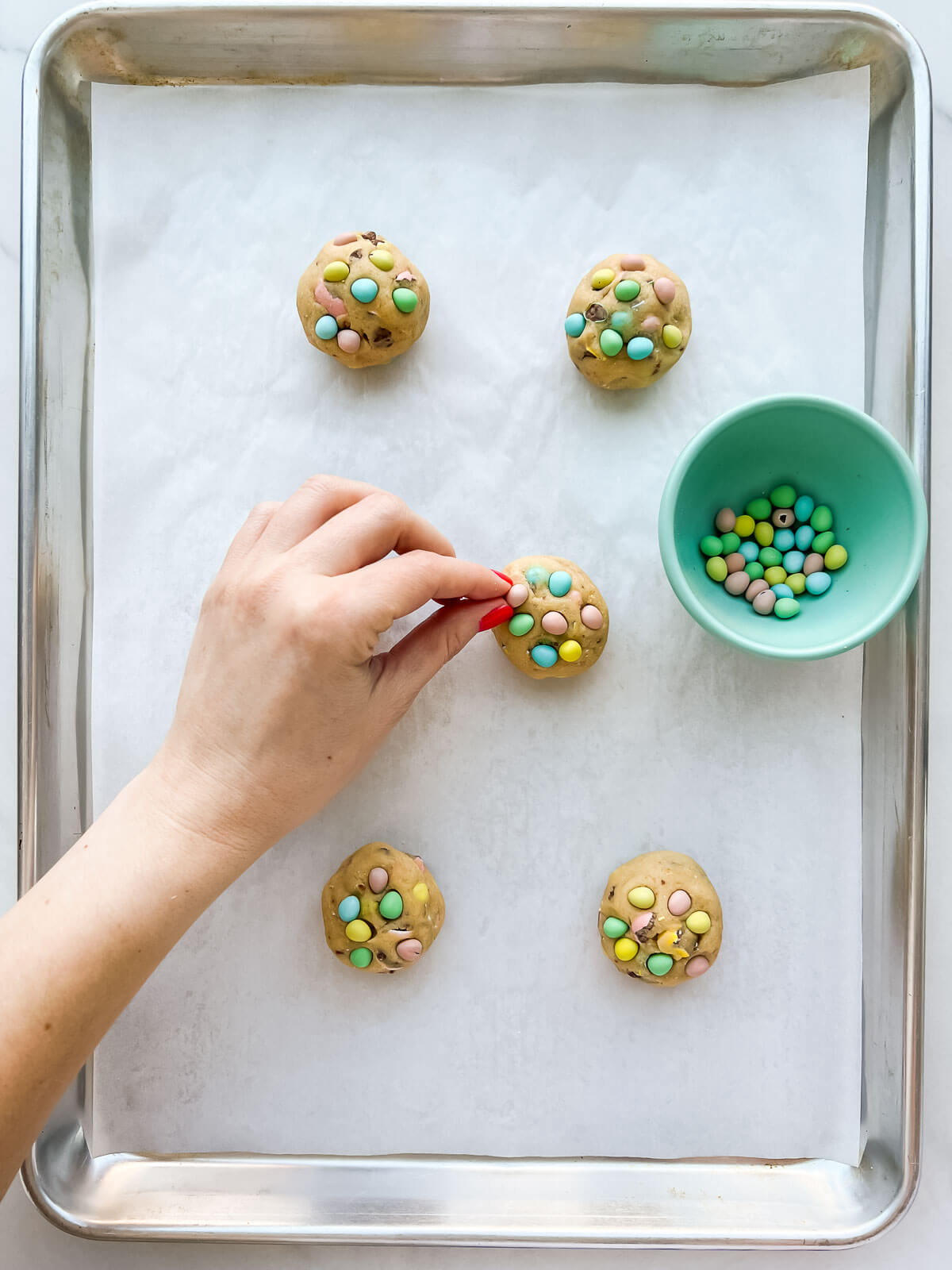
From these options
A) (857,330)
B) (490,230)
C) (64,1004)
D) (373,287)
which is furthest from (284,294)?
(64,1004)

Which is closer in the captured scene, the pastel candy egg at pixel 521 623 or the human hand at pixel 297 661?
the human hand at pixel 297 661

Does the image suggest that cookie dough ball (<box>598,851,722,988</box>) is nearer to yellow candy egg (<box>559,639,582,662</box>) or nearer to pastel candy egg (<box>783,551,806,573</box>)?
yellow candy egg (<box>559,639,582,662</box>)

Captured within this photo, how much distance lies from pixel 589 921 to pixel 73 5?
143 centimetres

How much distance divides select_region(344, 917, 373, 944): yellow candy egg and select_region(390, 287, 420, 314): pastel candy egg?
766mm

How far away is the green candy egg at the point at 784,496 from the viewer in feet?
3.90

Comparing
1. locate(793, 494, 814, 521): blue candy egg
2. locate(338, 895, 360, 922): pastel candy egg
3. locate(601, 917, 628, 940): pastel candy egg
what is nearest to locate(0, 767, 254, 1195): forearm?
locate(338, 895, 360, 922): pastel candy egg

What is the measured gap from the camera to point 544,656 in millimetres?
1146

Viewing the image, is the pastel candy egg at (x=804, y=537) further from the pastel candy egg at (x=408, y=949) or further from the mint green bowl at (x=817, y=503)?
the pastel candy egg at (x=408, y=949)

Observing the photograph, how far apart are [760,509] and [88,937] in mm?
937

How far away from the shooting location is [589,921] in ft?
3.98

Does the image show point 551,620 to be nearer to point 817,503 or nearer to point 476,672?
point 476,672

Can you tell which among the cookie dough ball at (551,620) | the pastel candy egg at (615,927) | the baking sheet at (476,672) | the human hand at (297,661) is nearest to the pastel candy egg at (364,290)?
the baking sheet at (476,672)

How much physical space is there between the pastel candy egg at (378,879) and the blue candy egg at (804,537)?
681 mm

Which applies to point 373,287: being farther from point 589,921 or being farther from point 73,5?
point 589,921
